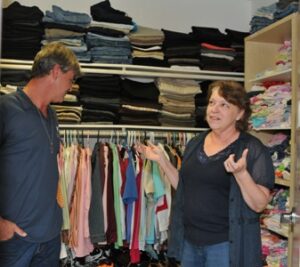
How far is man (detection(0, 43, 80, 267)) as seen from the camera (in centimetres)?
155

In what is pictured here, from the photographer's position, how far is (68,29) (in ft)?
8.46

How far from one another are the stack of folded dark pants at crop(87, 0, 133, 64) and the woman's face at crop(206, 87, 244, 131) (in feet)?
3.69

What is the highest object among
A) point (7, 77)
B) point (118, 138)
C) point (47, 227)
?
point (7, 77)

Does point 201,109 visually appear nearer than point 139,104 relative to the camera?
No

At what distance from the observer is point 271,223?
8.00ft

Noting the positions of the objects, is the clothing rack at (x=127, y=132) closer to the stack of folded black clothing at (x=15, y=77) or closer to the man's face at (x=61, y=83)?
the stack of folded black clothing at (x=15, y=77)

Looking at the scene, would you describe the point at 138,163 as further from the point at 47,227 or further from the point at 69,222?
the point at 47,227

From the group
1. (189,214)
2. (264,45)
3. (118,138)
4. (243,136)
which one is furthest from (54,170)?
(264,45)

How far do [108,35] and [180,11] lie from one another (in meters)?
0.74

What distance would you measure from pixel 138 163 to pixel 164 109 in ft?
1.54

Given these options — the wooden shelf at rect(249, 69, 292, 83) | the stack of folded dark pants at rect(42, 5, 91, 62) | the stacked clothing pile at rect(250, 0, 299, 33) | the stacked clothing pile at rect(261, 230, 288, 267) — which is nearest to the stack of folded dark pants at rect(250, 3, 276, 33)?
the stacked clothing pile at rect(250, 0, 299, 33)

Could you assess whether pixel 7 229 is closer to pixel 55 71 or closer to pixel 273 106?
pixel 55 71

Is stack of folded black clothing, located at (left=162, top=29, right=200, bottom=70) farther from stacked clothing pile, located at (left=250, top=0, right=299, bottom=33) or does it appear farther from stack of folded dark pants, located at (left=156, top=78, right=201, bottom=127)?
stacked clothing pile, located at (left=250, top=0, right=299, bottom=33)

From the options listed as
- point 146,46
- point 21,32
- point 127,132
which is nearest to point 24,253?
point 127,132
